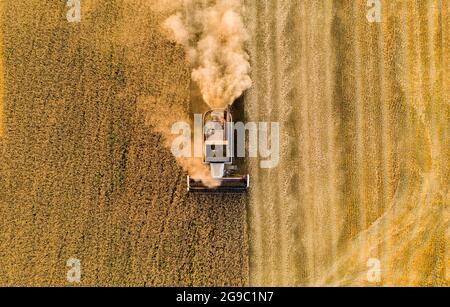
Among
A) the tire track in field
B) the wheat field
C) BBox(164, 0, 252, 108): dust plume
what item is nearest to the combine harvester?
the wheat field

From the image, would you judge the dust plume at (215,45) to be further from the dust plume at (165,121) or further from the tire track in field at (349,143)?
the dust plume at (165,121)

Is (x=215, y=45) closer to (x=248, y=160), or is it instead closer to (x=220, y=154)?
(x=220, y=154)

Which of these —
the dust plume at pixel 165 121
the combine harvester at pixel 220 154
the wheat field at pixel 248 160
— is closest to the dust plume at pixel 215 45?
the wheat field at pixel 248 160

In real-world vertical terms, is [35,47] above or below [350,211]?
above

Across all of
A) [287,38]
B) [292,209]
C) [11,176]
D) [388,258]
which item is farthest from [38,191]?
[388,258]

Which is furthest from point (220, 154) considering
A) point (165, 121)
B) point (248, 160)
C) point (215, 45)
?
point (215, 45)

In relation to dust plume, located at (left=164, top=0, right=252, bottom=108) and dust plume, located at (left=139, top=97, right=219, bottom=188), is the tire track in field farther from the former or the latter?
dust plume, located at (left=139, top=97, right=219, bottom=188)

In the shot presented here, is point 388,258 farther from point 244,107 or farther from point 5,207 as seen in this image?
point 5,207
